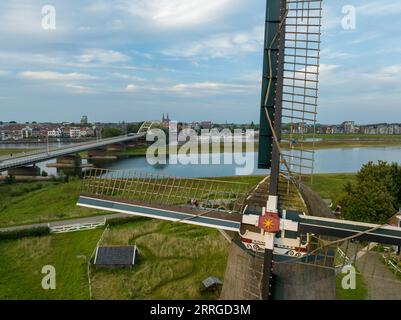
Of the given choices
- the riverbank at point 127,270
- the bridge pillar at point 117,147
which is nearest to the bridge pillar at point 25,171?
the riverbank at point 127,270


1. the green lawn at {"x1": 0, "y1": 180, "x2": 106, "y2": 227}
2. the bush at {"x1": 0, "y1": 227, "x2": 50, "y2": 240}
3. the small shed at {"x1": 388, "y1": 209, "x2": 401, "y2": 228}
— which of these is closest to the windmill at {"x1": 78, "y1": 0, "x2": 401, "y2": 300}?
the small shed at {"x1": 388, "y1": 209, "x2": 401, "y2": 228}

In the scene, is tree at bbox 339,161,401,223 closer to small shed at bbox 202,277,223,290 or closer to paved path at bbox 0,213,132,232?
small shed at bbox 202,277,223,290

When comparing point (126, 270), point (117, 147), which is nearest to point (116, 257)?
point (126, 270)

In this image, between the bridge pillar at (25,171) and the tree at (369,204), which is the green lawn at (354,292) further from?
the bridge pillar at (25,171)

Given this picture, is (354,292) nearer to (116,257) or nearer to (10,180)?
(116,257)
